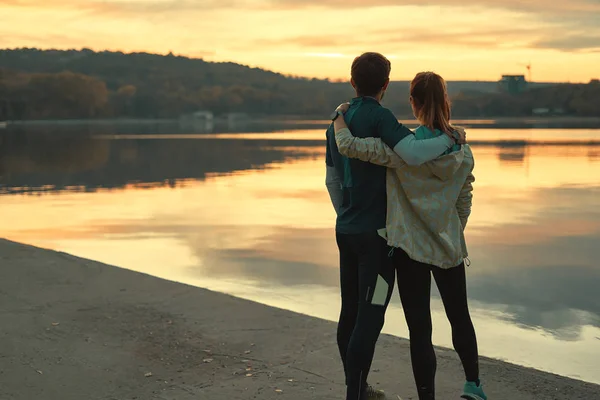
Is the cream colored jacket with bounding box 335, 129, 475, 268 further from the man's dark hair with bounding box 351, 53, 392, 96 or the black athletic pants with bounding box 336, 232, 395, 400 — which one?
the man's dark hair with bounding box 351, 53, 392, 96

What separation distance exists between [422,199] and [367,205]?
253 mm

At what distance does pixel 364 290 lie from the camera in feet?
12.0

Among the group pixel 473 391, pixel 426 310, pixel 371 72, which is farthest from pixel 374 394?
pixel 371 72

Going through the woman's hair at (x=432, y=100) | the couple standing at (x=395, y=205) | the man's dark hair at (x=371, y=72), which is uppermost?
the man's dark hair at (x=371, y=72)

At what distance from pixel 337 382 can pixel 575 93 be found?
11325 centimetres

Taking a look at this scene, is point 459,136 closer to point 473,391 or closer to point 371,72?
point 371,72

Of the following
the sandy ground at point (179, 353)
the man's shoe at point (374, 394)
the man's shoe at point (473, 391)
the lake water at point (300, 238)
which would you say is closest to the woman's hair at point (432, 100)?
the man's shoe at point (473, 391)

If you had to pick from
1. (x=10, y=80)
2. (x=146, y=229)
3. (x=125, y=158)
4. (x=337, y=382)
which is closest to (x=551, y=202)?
(x=146, y=229)

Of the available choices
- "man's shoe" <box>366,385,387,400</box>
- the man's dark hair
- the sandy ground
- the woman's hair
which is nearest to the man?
the man's dark hair

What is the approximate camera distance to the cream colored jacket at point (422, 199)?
3564 mm

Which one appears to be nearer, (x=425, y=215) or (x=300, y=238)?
(x=425, y=215)

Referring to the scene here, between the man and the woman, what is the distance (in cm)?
5

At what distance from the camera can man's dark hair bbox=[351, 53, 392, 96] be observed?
3.65 metres

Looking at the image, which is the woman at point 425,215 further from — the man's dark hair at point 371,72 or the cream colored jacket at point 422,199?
the man's dark hair at point 371,72
